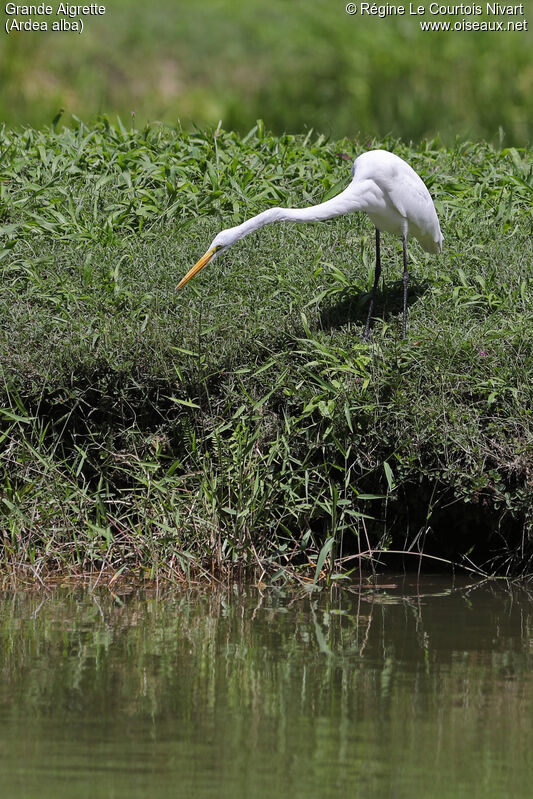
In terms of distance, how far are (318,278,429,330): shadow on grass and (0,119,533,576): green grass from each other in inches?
0.5

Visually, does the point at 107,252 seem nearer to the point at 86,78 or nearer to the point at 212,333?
the point at 212,333

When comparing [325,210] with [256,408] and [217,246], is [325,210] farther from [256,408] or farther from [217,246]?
[256,408]

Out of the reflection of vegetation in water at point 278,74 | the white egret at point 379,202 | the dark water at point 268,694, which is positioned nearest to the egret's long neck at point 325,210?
the white egret at point 379,202

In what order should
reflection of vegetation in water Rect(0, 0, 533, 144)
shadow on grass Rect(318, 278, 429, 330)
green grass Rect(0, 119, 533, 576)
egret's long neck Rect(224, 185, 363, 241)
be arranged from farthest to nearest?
reflection of vegetation in water Rect(0, 0, 533, 144), shadow on grass Rect(318, 278, 429, 330), egret's long neck Rect(224, 185, 363, 241), green grass Rect(0, 119, 533, 576)

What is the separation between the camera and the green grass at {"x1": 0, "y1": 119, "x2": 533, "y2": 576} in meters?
5.01

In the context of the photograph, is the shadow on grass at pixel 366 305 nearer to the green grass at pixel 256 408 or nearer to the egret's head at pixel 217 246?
the green grass at pixel 256 408

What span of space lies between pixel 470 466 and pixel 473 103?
6499 millimetres

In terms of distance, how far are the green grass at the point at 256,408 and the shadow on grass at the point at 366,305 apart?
0.01 metres

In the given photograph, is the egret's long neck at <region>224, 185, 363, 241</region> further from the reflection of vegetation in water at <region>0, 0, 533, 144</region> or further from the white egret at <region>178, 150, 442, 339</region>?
the reflection of vegetation in water at <region>0, 0, 533, 144</region>

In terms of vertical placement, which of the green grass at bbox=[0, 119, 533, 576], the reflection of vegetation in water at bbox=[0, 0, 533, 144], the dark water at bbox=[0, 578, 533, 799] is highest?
the reflection of vegetation in water at bbox=[0, 0, 533, 144]

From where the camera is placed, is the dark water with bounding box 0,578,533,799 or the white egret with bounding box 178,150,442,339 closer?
the dark water with bounding box 0,578,533,799

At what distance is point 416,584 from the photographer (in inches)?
197

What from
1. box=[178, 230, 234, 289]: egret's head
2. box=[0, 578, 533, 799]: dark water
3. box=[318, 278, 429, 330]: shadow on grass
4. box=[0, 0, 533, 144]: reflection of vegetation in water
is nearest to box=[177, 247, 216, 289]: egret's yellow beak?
box=[178, 230, 234, 289]: egret's head

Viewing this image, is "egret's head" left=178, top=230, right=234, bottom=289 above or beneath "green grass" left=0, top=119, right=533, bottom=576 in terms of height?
above
